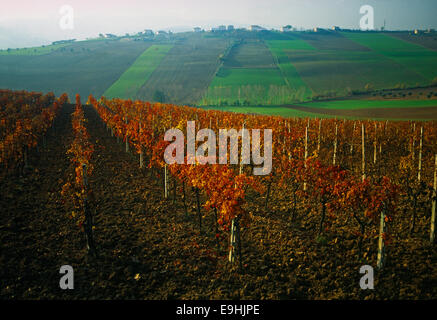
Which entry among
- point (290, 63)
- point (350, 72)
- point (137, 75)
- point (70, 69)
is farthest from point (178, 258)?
point (70, 69)

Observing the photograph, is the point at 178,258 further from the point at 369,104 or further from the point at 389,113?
the point at 369,104

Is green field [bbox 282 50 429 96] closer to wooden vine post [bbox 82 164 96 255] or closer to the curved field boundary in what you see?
the curved field boundary

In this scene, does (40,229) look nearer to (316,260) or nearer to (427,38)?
(316,260)

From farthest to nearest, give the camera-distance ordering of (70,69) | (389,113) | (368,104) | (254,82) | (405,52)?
(70,69) → (405,52) → (254,82) → (368,104) → (389,113)

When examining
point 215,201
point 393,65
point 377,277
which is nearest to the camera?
point 377,277

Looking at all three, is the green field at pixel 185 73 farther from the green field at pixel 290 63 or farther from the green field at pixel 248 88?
the green field at pixel 290 63

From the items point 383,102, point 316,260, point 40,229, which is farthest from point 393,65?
point 40,229

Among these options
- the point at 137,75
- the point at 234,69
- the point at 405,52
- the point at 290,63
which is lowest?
the point at 137,75
